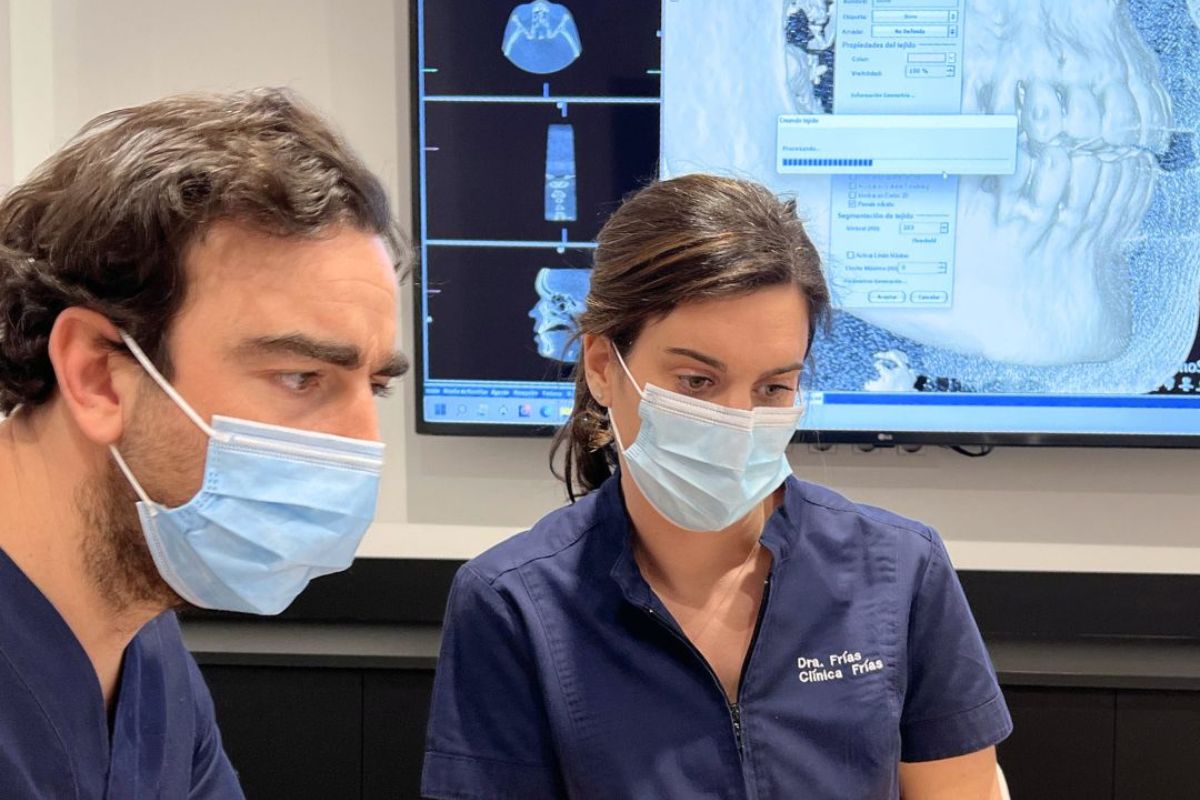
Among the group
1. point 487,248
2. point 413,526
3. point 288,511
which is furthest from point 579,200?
point 288,511

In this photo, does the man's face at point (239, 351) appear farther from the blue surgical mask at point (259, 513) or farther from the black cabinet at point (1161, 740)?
the black cabinet at point (1161, 740)

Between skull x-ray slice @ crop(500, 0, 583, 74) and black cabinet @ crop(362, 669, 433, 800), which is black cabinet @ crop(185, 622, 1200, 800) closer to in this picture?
black cabinet @ crop(362, 669, 433, 800)

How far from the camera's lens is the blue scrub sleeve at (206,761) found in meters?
1.23

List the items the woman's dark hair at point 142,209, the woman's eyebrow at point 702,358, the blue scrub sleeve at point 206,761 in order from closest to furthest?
1. the woman's dark hair at point 142,209
2. the blue scrub sleeve at point 206,761
3. the woman's eyebrow at point 702,358

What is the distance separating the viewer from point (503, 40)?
2.19m

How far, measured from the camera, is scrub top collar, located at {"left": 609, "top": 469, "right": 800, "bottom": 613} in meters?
1.37

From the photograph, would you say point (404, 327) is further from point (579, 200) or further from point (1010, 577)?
point (1010, 577)

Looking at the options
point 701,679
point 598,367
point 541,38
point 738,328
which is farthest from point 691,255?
point 541,38

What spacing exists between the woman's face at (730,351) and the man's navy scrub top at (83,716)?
63cm

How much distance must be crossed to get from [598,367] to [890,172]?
3.19 feet

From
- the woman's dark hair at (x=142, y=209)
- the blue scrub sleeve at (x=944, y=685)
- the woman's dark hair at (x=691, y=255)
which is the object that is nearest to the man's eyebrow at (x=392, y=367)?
the woman's dark hair at (x=142, y=209)

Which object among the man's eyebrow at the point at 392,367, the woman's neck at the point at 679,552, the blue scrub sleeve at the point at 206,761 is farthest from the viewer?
the woman's neck at the point at 679,552

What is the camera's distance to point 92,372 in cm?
99

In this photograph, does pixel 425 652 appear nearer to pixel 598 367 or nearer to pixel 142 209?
pixel 598 367
